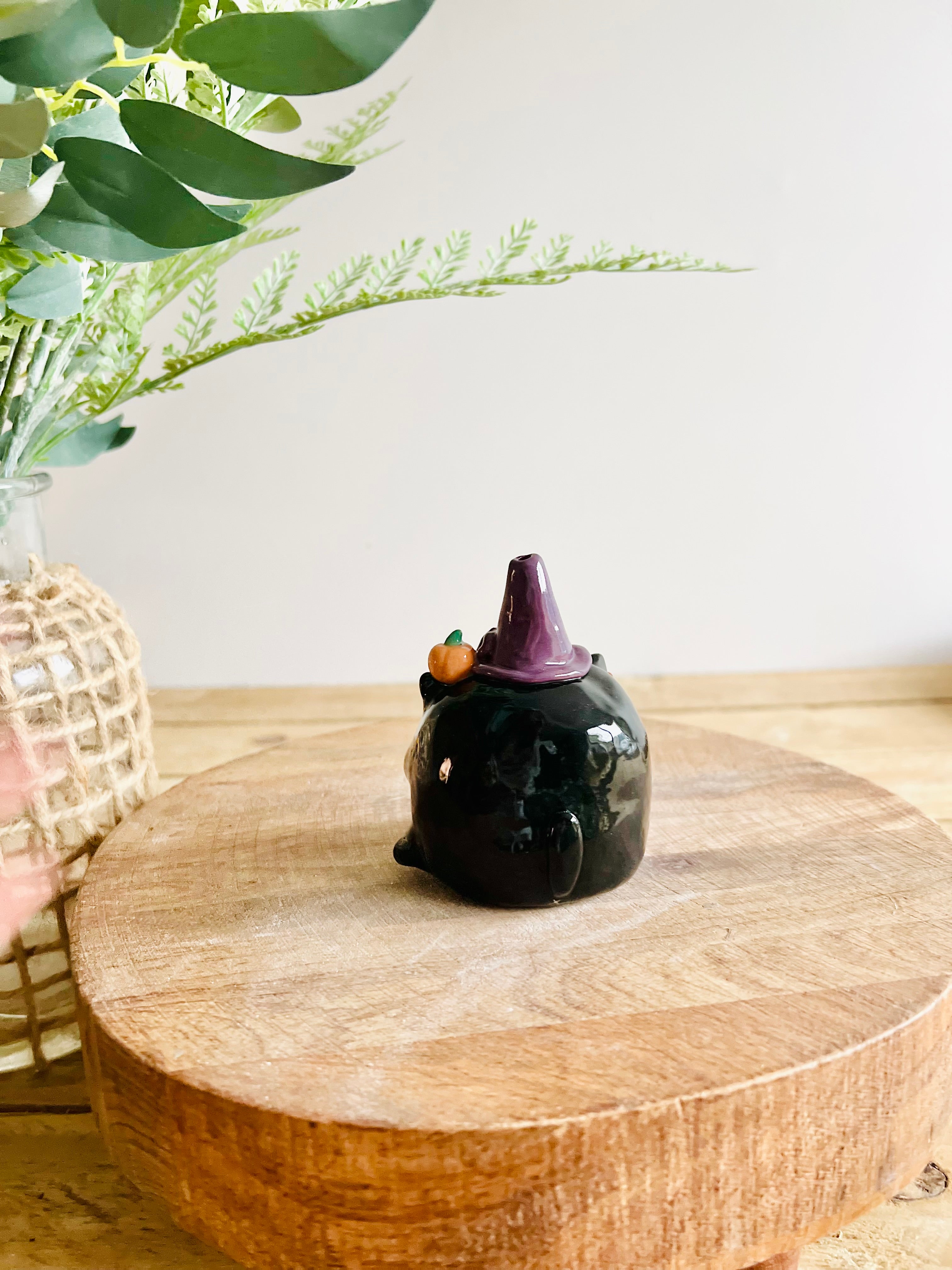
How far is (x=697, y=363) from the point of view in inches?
55.0

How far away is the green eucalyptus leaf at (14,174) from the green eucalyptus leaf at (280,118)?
5.5 inches

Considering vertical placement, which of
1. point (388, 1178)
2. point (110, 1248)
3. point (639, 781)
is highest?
point (639, 781)

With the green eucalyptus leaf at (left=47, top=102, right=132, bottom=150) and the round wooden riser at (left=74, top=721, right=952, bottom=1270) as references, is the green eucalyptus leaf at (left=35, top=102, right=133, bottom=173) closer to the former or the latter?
the green eucalyptus leaf at (left=47, top=102, right=132, bottom=150)

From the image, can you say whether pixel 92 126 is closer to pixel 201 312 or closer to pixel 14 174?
pixel 14 174

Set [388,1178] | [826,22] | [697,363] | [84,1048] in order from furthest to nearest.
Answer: [697,363] < [826,22] < [84,1048] < [388,1178]

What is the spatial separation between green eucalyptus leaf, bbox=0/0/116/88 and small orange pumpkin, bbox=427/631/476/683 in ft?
1.15

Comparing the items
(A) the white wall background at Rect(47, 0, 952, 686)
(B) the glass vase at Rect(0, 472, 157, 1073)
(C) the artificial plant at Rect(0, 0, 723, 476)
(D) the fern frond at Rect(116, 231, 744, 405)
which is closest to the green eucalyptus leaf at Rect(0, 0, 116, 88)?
(C) the artificial plant at Rect(0, 0, 723, 476)

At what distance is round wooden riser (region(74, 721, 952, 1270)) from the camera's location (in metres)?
0.43

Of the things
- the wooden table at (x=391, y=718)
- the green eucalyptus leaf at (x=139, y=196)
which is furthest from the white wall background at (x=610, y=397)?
the green eucalyptus leaf at (x=139, y=196)

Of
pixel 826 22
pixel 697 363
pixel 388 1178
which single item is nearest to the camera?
pixel 388 1178

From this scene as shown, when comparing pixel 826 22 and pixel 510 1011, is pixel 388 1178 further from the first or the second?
pixel 826 22

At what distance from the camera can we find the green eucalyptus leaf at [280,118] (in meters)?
0.51

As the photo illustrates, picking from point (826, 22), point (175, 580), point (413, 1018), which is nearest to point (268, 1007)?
point (413, 1018)

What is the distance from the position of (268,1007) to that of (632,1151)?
0.19m
